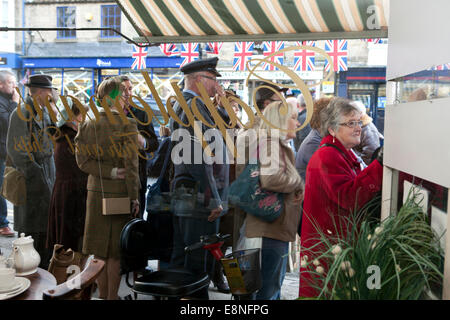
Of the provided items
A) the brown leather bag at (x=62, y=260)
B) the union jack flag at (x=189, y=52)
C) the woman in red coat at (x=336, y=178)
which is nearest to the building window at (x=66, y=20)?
the union jack flag at (x=189, y=52)

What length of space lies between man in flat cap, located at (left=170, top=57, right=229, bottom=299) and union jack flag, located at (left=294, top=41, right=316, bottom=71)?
44 centimetres

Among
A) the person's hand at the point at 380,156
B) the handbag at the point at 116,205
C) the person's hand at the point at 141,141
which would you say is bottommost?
the handbag at the point at 116,205

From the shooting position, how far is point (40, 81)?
260cm

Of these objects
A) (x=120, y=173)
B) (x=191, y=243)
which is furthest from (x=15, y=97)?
(x=191, y=243)

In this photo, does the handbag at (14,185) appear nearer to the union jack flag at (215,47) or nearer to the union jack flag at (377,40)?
the union jack flag at (215,47)

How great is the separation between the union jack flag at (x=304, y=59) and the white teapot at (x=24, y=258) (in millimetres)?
1727

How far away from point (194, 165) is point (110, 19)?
3.33 ft

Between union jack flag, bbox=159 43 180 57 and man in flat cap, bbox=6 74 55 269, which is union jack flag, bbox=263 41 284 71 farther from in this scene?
man in flat cap, bbox=6 74 55 269

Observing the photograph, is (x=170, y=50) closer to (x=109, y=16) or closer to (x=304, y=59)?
(x=109, y=16)

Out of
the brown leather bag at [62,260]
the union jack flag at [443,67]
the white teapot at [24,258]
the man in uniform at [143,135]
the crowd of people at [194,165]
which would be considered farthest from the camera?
the brown leather bag at [62,260]

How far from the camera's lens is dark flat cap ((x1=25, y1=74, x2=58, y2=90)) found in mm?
2592

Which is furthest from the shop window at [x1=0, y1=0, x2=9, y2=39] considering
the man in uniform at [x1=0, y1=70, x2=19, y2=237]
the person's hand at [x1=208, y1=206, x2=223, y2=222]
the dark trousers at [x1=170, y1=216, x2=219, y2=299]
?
the person's hand at [x1=208, y1=206, x2=223, y2=222]

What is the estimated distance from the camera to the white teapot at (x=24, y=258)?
228cm
